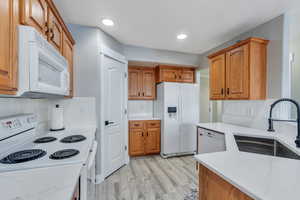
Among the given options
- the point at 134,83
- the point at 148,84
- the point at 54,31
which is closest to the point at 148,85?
the point at 148,84

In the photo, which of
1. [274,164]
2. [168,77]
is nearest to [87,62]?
[168,77]

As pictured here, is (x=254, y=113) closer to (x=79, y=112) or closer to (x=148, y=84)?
(x=148, y=84)

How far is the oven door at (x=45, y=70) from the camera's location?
0.88m

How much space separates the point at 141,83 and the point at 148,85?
0.61 feet

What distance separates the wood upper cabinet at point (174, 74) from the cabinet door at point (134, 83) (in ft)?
1.54

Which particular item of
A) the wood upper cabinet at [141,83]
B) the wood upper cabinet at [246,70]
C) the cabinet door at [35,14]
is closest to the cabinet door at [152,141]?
the wood upper cabinet at [141,83]

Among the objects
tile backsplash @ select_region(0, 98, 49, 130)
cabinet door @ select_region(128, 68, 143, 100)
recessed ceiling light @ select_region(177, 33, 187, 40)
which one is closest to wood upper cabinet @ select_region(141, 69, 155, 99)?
cabinet door @ select_region(128, 68, 143, 100)

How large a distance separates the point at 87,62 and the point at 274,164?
7.94 feet

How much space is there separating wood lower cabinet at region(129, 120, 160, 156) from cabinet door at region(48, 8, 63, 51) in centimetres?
210

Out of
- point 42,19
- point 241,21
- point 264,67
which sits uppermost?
point 241,21

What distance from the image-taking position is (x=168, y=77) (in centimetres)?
345

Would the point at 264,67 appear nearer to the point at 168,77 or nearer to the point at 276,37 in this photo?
the point at 276,37

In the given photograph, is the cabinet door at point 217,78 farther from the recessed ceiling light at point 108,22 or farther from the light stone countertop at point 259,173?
the recessed ceiling light at point 108,22

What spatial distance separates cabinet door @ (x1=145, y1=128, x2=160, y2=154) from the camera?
3.33 meters
